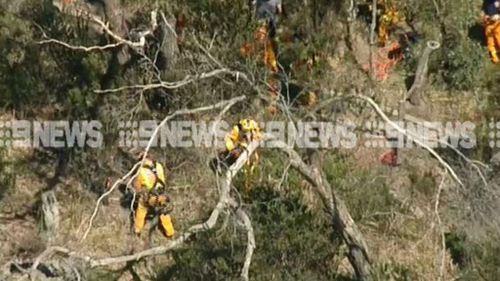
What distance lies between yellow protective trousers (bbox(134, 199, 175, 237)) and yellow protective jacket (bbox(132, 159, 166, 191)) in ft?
0.99

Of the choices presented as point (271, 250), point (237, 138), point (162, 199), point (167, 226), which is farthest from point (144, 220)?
point (271, 250)

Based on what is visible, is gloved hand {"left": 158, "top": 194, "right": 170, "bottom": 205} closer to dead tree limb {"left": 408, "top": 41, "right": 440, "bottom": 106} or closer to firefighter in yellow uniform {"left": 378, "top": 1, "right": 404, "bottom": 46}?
dead tree limb {"left": 408, "top": 41, "right": 440, "bottom": 106}

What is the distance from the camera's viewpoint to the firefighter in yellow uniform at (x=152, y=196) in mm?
12344

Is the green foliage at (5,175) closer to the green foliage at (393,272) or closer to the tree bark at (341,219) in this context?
the tree bark at (341,219)

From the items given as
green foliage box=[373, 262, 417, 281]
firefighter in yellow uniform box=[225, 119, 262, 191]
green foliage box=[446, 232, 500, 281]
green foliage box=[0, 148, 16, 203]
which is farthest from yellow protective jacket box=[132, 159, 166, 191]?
green foliage box=[446, 232, 500, 281]

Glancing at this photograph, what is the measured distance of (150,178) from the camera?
485 inches

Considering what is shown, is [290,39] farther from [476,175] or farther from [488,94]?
[476,175]

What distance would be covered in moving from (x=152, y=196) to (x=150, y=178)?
1.08 ft

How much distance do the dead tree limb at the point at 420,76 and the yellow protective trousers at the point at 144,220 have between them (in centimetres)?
381

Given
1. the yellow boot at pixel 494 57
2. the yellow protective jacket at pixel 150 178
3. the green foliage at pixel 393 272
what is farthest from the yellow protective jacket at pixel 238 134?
the yellow boot at pixel 494 57

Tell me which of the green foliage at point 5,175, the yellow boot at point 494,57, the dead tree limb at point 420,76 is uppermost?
the yellow boot at point 494,57

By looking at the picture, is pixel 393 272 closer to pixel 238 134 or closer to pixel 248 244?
pixel 238 134

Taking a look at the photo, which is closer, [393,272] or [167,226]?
[393,272]

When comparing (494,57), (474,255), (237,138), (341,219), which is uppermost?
(494,57)
